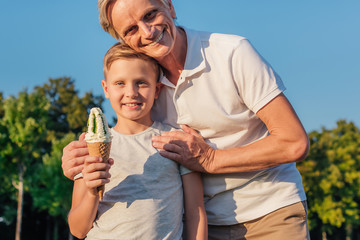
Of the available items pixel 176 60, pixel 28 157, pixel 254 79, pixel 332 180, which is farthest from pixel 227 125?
pixel 332 180

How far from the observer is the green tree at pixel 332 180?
134ft

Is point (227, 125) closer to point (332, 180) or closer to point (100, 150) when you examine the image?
point (100, 150)

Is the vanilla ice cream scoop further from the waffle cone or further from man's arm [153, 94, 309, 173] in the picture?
man's arm [153, 94, 309, 173]

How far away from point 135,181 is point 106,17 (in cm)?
141

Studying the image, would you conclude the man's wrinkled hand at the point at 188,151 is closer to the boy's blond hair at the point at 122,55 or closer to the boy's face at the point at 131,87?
the boy's face at the point at 131,87

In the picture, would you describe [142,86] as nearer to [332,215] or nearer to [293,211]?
[293,211]

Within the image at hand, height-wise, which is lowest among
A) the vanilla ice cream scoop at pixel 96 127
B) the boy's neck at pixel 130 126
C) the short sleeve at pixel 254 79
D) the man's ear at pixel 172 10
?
the vanilla ice cream scoop at pixel 96 127

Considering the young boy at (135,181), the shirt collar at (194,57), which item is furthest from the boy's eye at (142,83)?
the shirt collar at (194,57)

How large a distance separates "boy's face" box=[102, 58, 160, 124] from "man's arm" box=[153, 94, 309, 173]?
0.31 meters

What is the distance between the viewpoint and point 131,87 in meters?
3.52

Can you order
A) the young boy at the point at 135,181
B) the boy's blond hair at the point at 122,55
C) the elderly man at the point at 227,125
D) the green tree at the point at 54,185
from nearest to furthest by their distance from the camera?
the young boy at the point at 135,181 → the elderly man at the point at 227,125 → the boy's blond hair at the point at 122,55 → the green tree at the point at 54,185

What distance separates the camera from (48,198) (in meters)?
29.0

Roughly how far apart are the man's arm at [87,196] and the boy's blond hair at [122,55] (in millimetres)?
1007

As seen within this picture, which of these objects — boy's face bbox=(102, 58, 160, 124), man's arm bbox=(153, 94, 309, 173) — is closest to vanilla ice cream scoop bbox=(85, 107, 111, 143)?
boy's face bbox=(102, 58, 160, 124)
